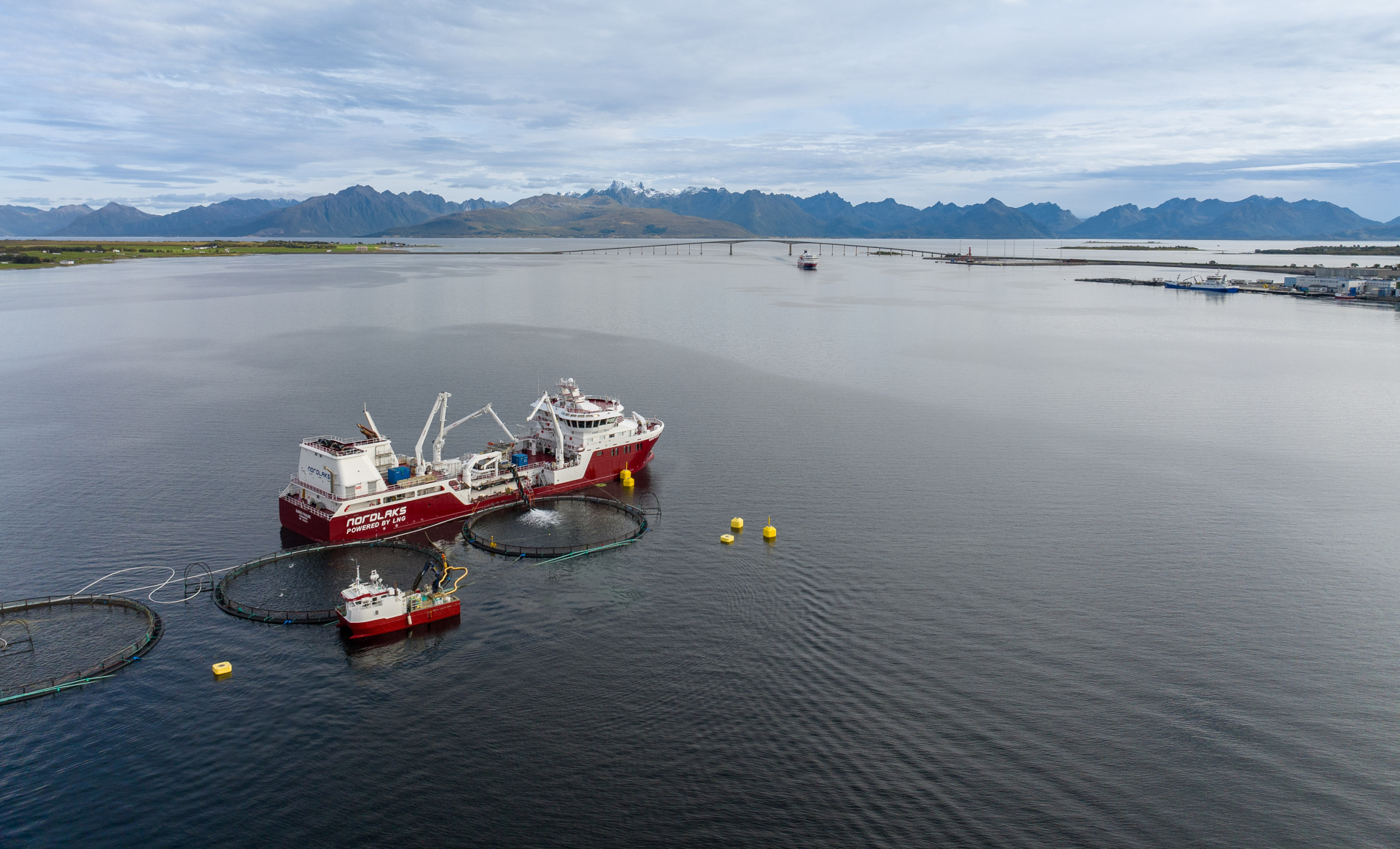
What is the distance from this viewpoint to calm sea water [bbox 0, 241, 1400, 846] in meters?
30.9

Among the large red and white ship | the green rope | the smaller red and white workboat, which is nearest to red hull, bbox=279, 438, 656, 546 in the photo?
the large red and white ship

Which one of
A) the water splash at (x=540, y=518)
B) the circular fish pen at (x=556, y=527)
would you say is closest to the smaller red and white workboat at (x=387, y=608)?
the circular fish pen at (x=556, y=527)

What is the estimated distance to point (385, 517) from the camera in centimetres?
5744

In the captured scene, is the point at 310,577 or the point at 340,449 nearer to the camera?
the point at 310,577

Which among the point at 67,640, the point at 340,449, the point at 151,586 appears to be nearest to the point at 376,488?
the point at 340,449

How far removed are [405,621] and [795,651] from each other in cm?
2262

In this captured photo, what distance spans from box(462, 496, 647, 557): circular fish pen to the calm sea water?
197cm

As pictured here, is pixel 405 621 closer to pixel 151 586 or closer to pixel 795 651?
pixel 151 586

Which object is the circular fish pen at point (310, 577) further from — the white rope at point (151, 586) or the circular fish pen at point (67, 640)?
the circular fish pen at point (67, 640)

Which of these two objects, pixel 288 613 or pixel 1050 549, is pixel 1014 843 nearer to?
pixel 1050 549

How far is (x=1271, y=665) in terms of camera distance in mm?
40219

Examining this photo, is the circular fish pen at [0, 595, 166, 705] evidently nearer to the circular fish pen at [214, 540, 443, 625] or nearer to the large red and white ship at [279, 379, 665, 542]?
the circular fish pen at [214, 540, 443, 625]

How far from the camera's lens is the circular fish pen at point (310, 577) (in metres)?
45.4

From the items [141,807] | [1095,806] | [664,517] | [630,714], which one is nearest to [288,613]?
[141,807]
